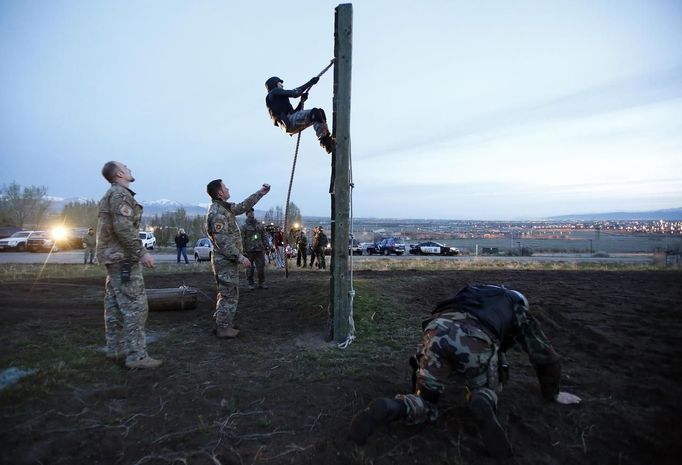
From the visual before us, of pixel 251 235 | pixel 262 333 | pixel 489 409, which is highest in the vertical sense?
pixel 251 235

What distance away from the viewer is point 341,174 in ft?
17.1

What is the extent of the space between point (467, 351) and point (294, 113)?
385 centimetres

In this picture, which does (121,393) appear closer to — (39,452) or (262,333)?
(39,452)

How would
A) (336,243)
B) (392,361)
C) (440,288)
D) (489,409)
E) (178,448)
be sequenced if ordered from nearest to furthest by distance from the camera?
(489,409), (178,448), (392,361), (336,243), (440,288)

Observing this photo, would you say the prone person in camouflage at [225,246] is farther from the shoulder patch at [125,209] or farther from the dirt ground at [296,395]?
the shoulder patch at [125,209]

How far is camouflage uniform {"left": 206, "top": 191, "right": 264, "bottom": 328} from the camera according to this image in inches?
207

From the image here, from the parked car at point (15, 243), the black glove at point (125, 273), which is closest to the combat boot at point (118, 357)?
the black glove at point (125, 273)

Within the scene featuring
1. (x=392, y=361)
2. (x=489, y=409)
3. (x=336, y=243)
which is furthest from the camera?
(x=336, y=243)

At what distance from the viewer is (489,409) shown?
2479 mm

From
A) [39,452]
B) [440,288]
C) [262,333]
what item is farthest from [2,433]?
[440,288]

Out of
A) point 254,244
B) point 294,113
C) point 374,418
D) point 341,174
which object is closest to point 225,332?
point 341,174

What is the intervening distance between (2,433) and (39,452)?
19.7 inches

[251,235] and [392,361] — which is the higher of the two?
[251,235]

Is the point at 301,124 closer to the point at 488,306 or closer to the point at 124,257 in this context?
the point at 124,257
